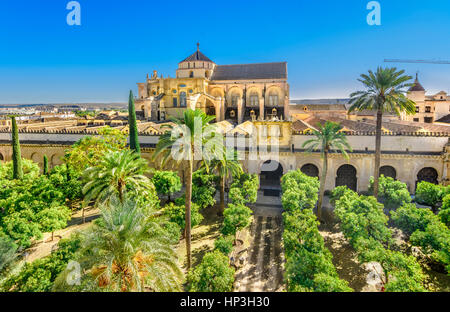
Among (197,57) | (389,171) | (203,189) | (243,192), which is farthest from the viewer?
(197,57)

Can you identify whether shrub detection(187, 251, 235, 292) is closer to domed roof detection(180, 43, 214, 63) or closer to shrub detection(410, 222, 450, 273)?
shrub detection(410, 222, 450, 273)

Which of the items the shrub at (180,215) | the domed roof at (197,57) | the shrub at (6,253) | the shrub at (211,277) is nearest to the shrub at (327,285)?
the shrub at (211,277)

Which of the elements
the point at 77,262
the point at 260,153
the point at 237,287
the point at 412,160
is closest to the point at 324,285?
the point at 237,287

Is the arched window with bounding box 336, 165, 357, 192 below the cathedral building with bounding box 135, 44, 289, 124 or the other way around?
below

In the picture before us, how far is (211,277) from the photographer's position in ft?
36.7

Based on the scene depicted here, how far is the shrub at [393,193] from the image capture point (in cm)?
2009

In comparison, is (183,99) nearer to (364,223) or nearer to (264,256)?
(264,256)

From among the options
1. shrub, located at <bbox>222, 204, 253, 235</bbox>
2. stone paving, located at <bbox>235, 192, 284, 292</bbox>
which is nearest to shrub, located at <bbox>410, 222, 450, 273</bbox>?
stone paving, located at <bbox>235, 192, 284, 292</bbox>

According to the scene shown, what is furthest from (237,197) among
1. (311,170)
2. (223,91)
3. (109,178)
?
(223,91)

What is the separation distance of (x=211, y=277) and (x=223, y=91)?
41573mm

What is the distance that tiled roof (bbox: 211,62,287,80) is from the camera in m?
48.5

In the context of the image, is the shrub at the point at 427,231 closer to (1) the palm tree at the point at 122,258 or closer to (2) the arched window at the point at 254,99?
(1) the palm tree at the point at 122,258

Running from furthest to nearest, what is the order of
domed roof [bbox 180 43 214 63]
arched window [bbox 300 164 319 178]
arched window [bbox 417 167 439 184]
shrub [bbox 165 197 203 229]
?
domed roof [bbox 180 43 214 63], arched window [bbox 300 164 319 178], arched window [bbox 417 167 439 184], shrub [bbox 165 197 203 229]
